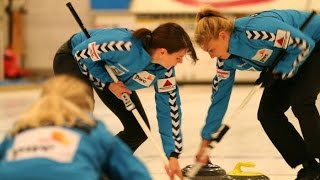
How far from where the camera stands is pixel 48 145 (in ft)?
5.61

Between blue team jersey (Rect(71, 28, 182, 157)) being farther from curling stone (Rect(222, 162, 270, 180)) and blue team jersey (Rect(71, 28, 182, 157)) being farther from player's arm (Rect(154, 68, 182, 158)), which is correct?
curling stone (Rect(222, 162, 270, 180))

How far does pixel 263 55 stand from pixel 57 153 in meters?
1.62

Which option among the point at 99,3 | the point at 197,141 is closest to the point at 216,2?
the point at 99,3

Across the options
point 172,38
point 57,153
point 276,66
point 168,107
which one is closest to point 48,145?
point 57,153

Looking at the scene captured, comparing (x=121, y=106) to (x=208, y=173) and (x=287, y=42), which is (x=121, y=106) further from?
(x=287, y=42)

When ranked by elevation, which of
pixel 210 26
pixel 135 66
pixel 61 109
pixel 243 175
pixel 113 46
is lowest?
pixel 243 175

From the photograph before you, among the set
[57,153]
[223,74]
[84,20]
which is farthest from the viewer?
[84,20]

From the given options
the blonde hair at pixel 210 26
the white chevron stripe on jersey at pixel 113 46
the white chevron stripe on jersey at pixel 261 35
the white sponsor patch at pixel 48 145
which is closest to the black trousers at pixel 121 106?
the white chevron stripe on jersey at pixel 113 46

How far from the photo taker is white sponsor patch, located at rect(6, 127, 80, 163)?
1705 millimetres

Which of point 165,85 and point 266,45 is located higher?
point 266,45

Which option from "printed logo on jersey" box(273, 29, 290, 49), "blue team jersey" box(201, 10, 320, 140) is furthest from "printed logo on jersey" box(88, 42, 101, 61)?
"printed logo on jersey" box(273, 29, 290, 49)

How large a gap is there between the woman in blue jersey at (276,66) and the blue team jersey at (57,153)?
1.25m

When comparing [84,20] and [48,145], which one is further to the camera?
[84,20]

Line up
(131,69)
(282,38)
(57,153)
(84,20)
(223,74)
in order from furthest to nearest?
(84,20)
(223,74)
(131,69)
(282,38)
(57,153)
